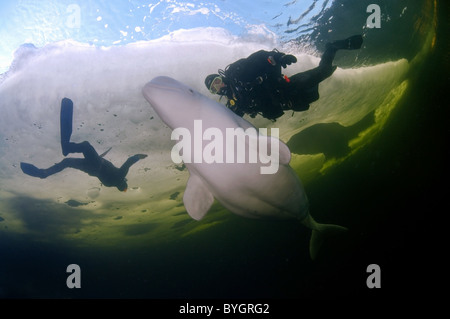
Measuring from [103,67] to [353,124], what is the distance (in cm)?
1443

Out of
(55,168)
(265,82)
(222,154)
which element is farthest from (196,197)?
(55,168)

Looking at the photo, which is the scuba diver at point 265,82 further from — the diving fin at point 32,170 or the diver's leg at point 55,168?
the diving fin at point 32,170

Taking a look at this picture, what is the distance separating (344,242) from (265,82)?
729 inches

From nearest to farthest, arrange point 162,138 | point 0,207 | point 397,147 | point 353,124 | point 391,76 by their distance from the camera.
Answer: point 162,138
point 391,76
point 0,207
point 353,124
point 397,147

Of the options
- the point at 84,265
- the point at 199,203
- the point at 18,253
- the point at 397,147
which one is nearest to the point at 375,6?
the point at 199,203

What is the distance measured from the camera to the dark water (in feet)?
35.1

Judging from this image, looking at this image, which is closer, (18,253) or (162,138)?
(162,138)

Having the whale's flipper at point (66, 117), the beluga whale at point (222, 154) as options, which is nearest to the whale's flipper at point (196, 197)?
the beluga whale at point (222, 154)

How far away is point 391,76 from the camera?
11.0 metres

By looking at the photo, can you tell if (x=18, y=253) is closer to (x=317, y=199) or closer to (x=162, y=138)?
(x=162, y=138)

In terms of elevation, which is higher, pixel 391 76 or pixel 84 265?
pixel 391 76

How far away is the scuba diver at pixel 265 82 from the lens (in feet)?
16.7

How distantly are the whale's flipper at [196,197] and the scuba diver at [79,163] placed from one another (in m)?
4.87

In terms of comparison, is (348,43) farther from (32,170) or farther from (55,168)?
(32,170)
